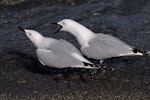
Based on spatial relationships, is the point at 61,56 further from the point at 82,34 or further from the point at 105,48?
the point at 82,34

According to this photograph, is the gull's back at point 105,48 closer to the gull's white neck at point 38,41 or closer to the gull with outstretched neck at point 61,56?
the gull with outstretched neck at point 61,56

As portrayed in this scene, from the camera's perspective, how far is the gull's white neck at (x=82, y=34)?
7609 mm

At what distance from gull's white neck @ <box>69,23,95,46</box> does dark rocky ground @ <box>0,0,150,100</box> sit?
1.51ft

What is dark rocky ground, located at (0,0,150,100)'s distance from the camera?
676cm

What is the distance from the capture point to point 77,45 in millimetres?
8633

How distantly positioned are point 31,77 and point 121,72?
1.28 m

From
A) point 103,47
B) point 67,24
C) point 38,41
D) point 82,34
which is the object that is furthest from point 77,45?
point 103,47

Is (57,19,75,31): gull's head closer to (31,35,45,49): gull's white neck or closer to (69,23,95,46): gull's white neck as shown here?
(69,23,95,46): gull's white neck

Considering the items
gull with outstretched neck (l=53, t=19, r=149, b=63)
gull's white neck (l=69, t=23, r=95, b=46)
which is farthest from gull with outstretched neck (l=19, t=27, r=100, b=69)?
gull's white neck (l=69, t=23, r=95, b=46)

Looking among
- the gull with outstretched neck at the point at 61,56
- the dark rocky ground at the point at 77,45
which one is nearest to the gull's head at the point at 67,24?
the gull with outstretched neck at the point at 61,56

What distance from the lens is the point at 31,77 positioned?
737cm

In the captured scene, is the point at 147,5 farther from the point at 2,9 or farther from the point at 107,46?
the point at 107,46

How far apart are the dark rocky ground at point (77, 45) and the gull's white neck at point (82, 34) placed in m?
0.46

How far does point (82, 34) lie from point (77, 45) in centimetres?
94
